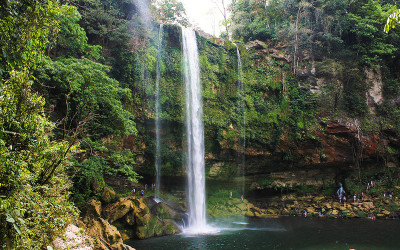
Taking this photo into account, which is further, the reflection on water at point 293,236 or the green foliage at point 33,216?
the reflection on water at point 293,236

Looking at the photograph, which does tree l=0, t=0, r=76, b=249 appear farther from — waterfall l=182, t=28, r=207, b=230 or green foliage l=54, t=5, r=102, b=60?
waterfall l=182, t=28, r=207, b=230

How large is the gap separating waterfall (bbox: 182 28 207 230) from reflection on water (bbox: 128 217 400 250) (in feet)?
6.91

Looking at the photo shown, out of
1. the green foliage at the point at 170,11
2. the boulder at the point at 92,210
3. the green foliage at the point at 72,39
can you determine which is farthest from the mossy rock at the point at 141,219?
the green foliage at the point at 170,11

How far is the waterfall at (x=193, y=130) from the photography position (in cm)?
1697

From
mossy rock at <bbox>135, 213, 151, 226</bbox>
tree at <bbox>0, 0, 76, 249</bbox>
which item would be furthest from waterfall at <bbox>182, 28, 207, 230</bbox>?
tree at <bbox>0, 0, 76, 249</bbox>

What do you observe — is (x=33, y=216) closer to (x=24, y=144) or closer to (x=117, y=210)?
(x=24, y=144)

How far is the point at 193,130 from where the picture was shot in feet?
56.2

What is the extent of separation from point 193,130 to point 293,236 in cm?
903

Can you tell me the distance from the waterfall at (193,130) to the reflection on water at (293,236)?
6.91 ft

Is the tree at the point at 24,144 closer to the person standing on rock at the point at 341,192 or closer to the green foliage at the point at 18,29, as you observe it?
the green foliage at the point at 18,29

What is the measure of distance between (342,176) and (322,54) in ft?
36.0

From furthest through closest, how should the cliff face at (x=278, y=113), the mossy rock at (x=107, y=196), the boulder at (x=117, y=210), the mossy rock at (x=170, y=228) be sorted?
the cliff face at (x=278, y=113) < the mossy rock at (x=170, y=228) < the mossy rock at (x=107, y=196) < the boulder at (x=117, y=210)

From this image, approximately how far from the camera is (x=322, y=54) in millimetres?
20875

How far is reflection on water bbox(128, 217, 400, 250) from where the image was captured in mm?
10945
